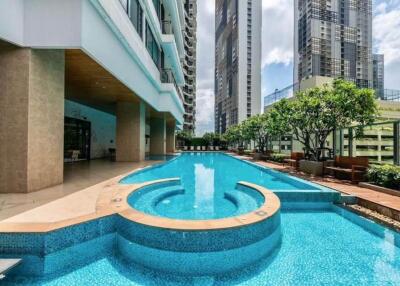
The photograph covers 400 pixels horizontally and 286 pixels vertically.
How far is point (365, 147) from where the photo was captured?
1044cm

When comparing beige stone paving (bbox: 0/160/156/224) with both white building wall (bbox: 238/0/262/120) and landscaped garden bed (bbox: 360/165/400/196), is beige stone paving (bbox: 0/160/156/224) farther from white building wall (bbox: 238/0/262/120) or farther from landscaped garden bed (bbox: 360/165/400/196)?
white building wall (bbox: 238/0/262/120)

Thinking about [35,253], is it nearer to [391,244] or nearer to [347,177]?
[391,244]

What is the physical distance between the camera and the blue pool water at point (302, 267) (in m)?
3.21

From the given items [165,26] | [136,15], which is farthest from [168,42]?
[136,15]

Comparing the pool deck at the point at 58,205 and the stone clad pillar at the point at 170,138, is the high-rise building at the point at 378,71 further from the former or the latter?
the pool deck at the point at 58,205

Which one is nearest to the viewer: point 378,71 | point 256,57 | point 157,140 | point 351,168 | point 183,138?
point 351,168

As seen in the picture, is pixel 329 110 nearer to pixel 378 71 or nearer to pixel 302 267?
pixel 302 267

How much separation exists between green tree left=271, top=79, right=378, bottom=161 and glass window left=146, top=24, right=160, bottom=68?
835cm

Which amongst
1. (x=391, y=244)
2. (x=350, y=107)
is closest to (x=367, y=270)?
(x=391, y=244)

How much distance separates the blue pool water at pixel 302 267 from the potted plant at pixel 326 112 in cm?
679

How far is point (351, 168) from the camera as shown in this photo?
9383 millimetres

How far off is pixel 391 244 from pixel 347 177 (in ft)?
18.7

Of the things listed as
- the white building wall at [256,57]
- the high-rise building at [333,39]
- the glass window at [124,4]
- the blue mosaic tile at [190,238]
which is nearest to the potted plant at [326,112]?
the blue mosaic tile at [190,238]

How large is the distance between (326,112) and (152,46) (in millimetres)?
10468
